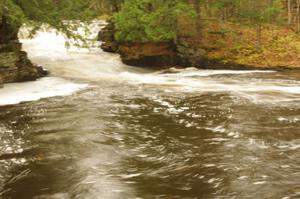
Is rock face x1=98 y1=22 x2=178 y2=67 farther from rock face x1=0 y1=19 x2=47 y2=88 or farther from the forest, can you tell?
rock face x1=0 y1=19 x2=47 y2=88

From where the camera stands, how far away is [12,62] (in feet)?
58.8

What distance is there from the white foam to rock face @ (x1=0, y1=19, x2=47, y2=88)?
18.5 inches

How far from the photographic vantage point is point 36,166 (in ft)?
24.2

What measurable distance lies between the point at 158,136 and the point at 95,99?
5.26 m

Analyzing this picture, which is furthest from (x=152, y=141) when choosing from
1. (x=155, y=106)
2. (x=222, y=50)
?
(x=222, y=50)

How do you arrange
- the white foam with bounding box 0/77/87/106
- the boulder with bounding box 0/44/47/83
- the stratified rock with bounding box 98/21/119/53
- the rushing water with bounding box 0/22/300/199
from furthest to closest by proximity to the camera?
the stratified rock with bounding box 98/21/119/53 → the boulder with bounding box 0/44/47/83 → the white foam with bounding box 0/77/87/106 → the rushing water with bounding box 0/22/300/199

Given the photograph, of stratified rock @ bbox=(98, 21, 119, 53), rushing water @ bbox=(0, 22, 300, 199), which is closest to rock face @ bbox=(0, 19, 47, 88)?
rushing water @ bbox=(0, 22, 300, 199)

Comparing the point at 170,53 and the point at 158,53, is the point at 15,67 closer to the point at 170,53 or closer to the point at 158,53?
the point at 158,53

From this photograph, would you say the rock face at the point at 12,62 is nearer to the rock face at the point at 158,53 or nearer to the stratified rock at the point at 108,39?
the rock face at the point at 158,53

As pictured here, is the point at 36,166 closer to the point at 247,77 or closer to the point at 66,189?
the point at 66,189

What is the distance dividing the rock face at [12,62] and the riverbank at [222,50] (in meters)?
7.20

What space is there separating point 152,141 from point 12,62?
1103 cm

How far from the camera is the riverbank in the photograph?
2272 centimetres

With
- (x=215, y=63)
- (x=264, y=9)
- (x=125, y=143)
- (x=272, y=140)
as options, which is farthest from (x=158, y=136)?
(x=264, y=9)
